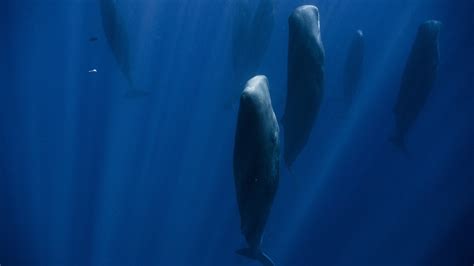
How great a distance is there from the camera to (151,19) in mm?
20953

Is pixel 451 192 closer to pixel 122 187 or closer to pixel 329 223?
pixel 329 223

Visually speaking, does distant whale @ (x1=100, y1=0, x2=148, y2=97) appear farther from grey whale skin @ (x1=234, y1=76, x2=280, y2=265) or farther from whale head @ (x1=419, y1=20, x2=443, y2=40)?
whale head @ (x1=419, y1=20, x2=443, y2=40)

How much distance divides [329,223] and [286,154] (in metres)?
9.92

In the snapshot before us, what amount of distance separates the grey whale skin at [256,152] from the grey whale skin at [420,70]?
3.88m

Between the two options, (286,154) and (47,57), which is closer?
(286,154)

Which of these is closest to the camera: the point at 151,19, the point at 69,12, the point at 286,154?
the point at 286,154

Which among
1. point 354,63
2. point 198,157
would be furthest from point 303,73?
point 198,157

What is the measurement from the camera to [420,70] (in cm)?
627

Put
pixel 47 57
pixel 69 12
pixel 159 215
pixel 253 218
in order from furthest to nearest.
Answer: pixel 47 57 → pixel 69 12 → pixel 159 215 → pixel 253 218

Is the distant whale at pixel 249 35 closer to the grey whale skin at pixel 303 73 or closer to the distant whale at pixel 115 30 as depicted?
the distant whale at pixel 115 30

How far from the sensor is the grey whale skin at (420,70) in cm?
614

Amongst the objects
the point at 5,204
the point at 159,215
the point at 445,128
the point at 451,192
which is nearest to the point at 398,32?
the point at 445,128

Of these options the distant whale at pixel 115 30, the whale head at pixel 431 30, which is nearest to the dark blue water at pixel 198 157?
the distant whale at pixel 115 30

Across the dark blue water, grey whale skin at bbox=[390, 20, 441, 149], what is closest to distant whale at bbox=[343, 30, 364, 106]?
grey whale skin at bbox=[390, 20, 441, 149]
